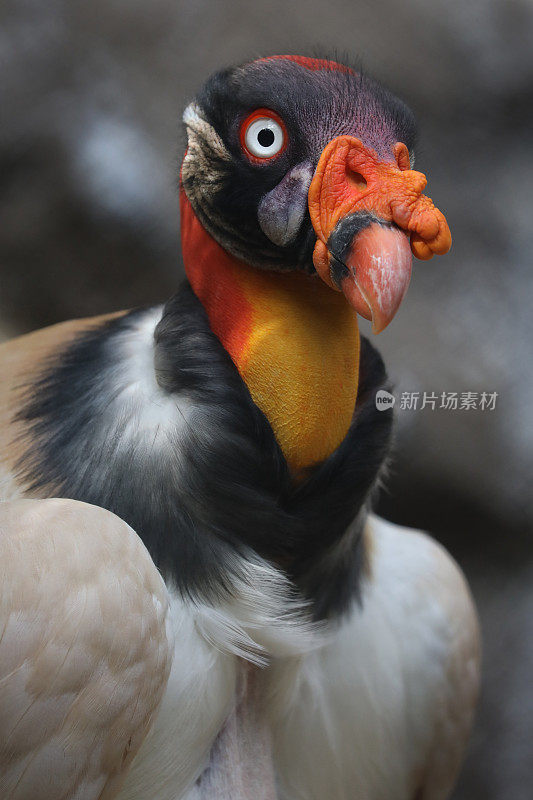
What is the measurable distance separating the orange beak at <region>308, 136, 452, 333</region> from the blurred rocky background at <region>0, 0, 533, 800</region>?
1360mm

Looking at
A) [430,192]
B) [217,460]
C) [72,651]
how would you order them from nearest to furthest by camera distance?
1. [72,651]
2. [217,460]
3. [430,192]

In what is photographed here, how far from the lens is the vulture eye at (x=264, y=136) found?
1.08 metres

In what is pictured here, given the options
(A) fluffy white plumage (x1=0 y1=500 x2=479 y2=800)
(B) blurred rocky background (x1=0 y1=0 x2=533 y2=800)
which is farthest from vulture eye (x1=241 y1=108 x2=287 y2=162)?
(B) blurred rocky background (x1=0 y1=0 x2=533 y2=800)

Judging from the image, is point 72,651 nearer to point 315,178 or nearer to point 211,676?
point 211,676

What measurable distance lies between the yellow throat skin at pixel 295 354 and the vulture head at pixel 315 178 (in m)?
0.05

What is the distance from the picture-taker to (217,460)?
1149 millimetres

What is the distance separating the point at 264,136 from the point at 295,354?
29cm

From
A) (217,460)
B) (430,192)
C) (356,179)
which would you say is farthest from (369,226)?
(430,192)

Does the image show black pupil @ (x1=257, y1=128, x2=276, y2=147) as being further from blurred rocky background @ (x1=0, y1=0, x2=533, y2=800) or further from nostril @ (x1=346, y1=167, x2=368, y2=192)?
blurred rocky background @ (x1=0, y1=0, x2=533, y2=800)

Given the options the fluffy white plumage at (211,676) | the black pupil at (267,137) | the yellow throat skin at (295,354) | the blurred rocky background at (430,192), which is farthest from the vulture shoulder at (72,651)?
the blurred rocky background at (430,192)

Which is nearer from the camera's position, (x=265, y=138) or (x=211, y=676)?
(x=265, y=138)

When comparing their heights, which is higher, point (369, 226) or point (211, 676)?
point (369, 226)

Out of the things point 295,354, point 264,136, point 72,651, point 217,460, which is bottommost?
point 72,651

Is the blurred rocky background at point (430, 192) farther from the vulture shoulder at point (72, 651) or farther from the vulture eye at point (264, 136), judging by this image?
the vulture shoulder at point (72, 651)
